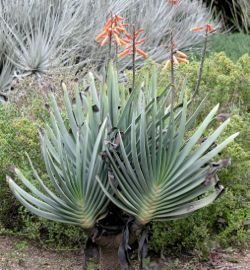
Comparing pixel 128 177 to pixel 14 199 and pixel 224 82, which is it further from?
pixel 224 82

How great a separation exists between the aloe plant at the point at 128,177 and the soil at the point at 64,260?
19.0 inches

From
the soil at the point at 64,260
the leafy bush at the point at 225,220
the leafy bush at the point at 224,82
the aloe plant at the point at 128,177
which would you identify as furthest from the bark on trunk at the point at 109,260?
the leafy bush at the point at 224,82

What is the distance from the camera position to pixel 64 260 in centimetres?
503

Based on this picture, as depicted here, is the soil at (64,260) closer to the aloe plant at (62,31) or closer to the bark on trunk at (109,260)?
the bark on trunk at (109,260)

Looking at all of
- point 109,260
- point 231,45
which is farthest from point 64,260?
point 231,45

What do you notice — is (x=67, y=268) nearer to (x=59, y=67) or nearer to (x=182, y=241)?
(x=182, y=241)

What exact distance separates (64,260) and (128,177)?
42.1 inches

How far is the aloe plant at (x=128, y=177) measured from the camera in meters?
4.23

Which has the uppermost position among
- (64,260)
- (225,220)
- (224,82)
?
(224,82)

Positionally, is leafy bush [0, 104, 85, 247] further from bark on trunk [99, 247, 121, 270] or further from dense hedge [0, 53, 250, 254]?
bark on trunk [99, 247, 121, 270]

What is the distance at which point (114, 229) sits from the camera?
4508 millimetres

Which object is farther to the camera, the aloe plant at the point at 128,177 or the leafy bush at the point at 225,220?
the leafy bush at the point at 225,220

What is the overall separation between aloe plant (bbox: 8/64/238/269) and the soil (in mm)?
484

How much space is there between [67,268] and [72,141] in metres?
0.86
